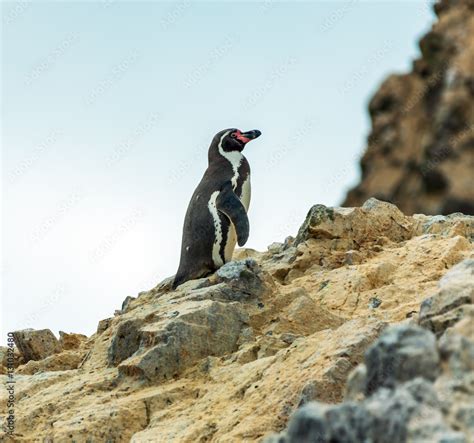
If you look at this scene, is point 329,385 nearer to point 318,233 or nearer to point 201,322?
point 201,322

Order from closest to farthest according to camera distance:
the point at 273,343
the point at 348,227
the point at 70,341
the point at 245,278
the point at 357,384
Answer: the point at 357,384, the point at 273,343, the point at 245,278, the point at 348,227, the point at 70,341

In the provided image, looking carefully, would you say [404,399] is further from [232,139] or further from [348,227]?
[232,139]

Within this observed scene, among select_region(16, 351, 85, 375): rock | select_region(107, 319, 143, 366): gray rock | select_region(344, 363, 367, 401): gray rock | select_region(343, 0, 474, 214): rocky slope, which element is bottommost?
select_region(344, 363, 367, 401): gray rock

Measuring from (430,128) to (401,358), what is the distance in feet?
170

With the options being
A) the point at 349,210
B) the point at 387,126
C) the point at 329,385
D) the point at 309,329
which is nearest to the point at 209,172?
the point at 349,210

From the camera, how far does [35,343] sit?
13.0 meters

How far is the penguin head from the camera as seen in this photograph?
16.2m

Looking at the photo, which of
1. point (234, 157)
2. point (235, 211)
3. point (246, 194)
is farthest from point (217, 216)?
point (234, 157)

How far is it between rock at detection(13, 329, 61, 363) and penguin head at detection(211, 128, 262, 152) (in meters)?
3.98

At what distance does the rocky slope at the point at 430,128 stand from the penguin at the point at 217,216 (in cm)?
3398

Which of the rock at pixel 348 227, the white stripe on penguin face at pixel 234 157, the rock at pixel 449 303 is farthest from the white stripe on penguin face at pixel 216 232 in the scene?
the rock at pixel 449 303

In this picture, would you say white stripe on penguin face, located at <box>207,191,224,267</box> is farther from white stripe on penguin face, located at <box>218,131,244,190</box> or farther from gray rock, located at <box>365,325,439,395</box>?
gray rock, located at <box>365,325,439,395</box>

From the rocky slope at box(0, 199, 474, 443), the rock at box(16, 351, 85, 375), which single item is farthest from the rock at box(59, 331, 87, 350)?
the rock at box(16, 351, 85, 375)

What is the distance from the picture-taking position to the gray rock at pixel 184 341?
10656 millimetres
